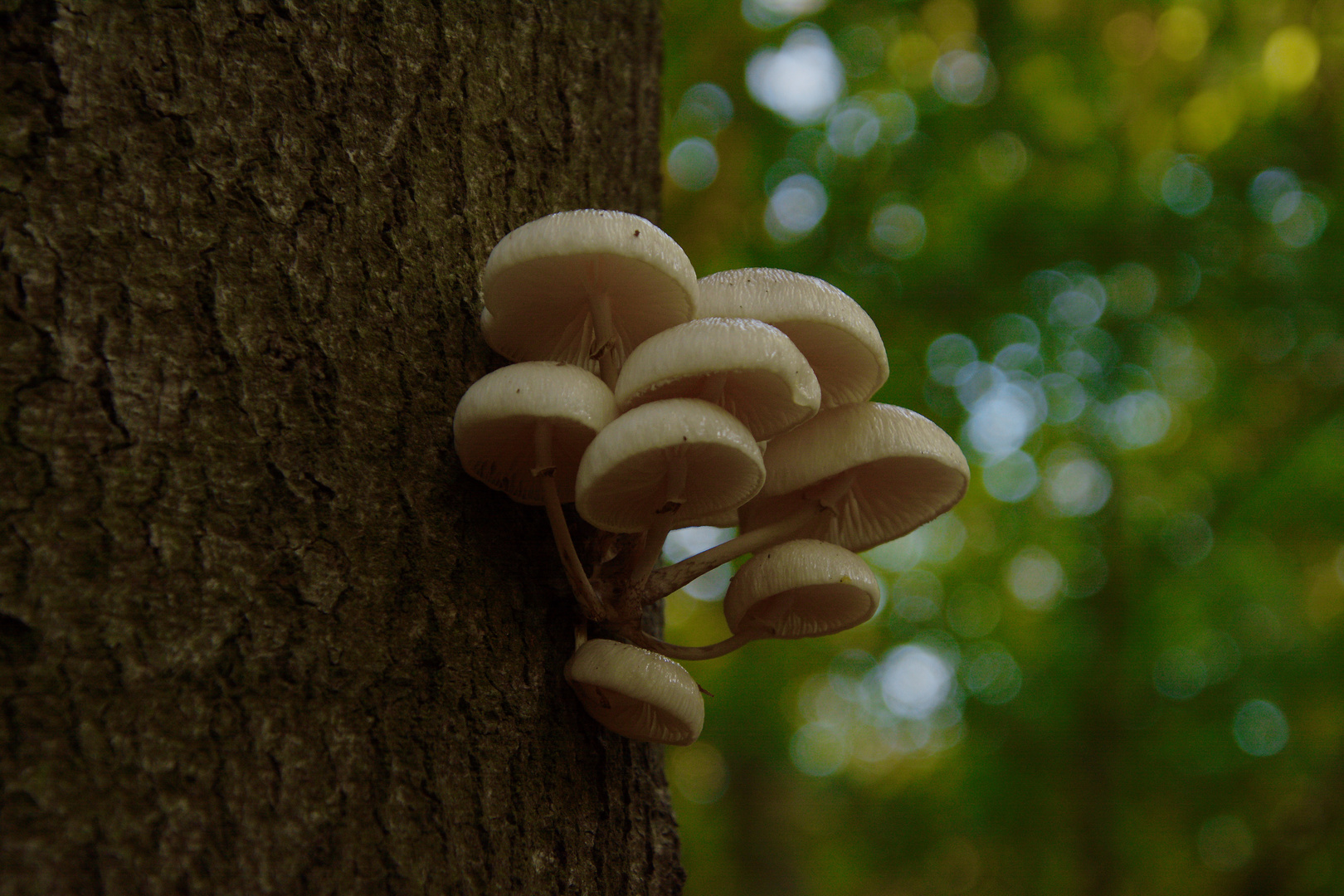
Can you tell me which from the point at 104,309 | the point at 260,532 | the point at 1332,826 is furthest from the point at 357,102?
the point at 1332,826

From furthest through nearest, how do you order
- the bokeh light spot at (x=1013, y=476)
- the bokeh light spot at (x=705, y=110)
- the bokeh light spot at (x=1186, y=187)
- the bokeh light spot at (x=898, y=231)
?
the bokeh light spot at (x=1013, y=476), the bokeh light spot at (x=705, y=110), the bokeh light spot at (x=898, y=231), the bokeh light spot at (x=1186, y=187)

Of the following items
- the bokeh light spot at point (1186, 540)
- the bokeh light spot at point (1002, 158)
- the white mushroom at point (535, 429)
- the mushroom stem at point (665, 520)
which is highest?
the bokeh light spot at point (1002, 158)

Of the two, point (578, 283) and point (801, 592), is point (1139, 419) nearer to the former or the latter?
point (801, 592)

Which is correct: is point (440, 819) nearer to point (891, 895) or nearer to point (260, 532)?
point (260, 532)

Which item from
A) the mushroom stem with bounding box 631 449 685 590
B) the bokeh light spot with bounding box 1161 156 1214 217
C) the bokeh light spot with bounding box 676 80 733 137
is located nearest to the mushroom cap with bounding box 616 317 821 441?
the mushroom stem with bounding box 631 449 685 590

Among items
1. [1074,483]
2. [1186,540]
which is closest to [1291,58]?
[1074,483]

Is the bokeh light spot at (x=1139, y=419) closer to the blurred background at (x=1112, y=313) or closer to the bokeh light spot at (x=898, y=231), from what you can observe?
the blurred background at (x=1112, y=313)

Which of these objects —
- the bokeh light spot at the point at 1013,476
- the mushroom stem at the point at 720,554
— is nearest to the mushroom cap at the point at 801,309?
the mushroom stem at the point at 720,554
